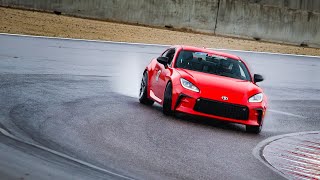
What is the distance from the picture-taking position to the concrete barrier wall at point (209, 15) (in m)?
33.1

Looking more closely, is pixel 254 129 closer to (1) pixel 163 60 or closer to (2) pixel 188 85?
(2) pixel 188 85

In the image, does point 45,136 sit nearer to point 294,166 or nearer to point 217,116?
point 294,166

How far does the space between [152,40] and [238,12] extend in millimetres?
4063

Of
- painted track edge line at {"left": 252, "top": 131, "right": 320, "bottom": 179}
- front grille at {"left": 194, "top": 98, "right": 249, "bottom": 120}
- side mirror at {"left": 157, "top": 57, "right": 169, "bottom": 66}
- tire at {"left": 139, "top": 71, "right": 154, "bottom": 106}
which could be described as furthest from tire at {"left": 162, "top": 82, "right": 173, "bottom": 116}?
A: painted track edge line at {"left": 252, "top": 131, "right": 320, "bottom": 179}

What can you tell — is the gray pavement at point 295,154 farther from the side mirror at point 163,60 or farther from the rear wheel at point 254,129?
the side mirror at point 163,60

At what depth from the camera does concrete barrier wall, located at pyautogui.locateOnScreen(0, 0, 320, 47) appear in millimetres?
33094

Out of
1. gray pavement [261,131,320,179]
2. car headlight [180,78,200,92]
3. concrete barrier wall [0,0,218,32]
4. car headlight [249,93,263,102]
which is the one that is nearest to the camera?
gray pavement [261,131,320,179]

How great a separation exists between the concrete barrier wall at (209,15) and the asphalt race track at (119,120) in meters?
A: 8.05

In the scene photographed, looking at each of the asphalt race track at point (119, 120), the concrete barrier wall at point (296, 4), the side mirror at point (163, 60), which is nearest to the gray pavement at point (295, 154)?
the asphalt race track at point (119, 120)

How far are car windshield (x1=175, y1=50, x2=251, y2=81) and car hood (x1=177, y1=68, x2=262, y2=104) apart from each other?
0.35 metres

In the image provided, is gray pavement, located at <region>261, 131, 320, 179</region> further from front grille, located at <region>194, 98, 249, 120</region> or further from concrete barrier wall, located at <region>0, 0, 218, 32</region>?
concrete barrier wall, located at <region>0, 0, 218, 32</region>

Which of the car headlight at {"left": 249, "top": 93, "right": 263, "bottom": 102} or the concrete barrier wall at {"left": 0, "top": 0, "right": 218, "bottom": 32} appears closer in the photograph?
the car headlight at {"left": 249, "top": 93, "right": 263, "bottom": 102}

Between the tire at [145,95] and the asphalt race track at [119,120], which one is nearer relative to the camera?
the asphalt race track at [119,120]

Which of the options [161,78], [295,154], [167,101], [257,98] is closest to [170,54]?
[161,78]
